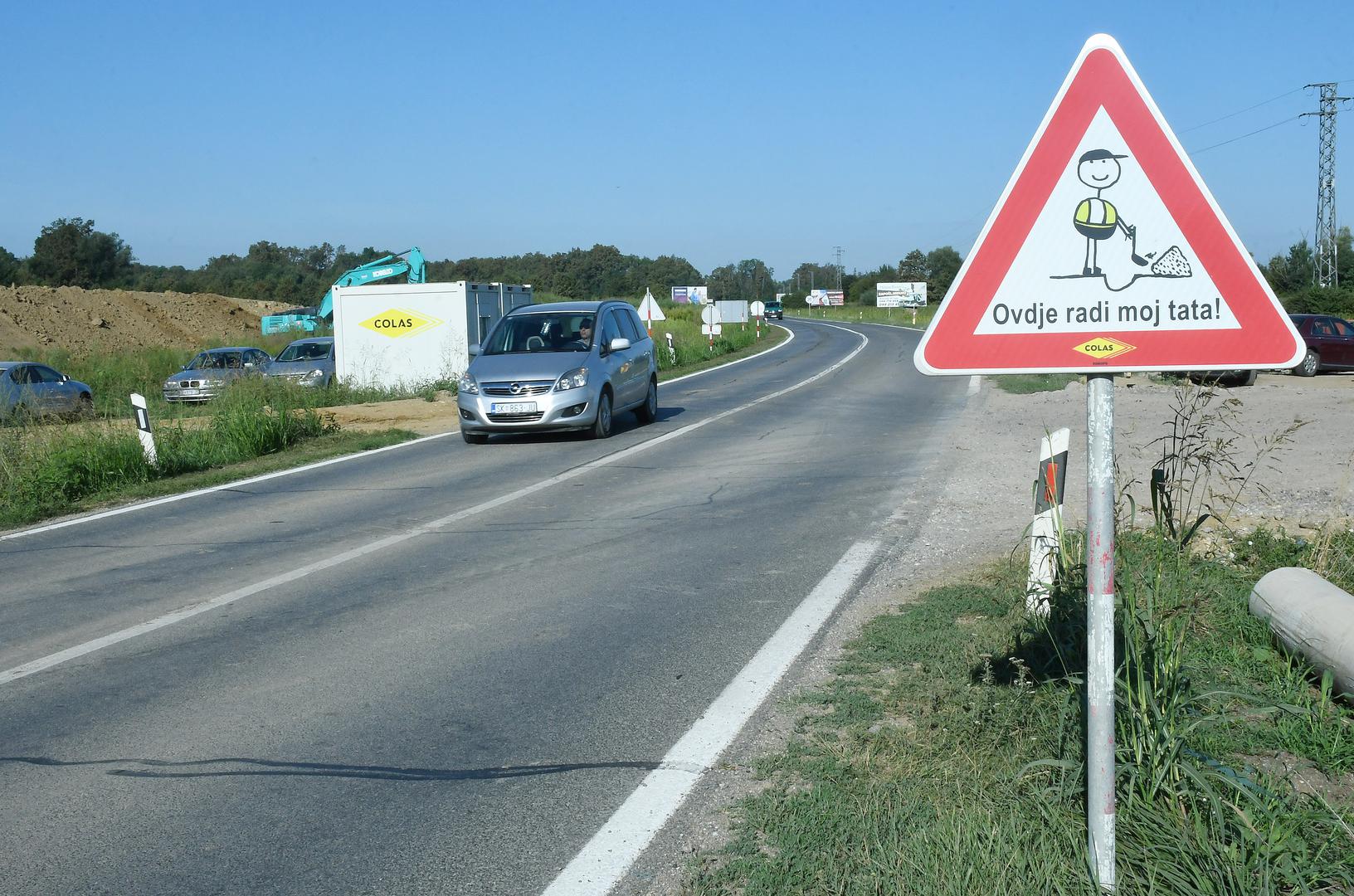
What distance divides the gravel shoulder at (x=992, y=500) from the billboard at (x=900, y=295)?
104 m

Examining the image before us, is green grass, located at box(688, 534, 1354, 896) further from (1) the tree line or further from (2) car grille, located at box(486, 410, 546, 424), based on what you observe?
(1) the tree line

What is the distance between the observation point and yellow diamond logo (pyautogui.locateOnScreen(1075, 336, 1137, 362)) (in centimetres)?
316

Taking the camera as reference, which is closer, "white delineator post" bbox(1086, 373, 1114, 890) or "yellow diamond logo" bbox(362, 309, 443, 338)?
"white delineator post" bbox(1086, 373, 1114, 890)

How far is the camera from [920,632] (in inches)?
232

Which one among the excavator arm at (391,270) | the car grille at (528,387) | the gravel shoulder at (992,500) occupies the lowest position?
the gravel shoulder at (992,500)

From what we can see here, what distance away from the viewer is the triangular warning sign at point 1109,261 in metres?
3.18

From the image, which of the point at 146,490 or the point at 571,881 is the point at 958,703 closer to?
the point at 571,881

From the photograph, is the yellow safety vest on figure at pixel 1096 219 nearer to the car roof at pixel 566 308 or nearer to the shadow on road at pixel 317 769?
the shadow on road at pixel 317 769

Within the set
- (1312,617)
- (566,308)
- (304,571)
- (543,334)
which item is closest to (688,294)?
(566,308)

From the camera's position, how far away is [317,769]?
4.58 m

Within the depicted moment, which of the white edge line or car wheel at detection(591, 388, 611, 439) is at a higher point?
car wheel at detection(591, 388, 611, 439)

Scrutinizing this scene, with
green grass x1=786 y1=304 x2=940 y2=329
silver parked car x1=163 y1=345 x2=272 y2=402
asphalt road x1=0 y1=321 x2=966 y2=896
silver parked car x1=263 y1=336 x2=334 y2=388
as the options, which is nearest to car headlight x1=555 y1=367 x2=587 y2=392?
asphalt road x1=0 y1=321 x2=966 y2=896

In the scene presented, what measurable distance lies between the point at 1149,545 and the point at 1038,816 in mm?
3437

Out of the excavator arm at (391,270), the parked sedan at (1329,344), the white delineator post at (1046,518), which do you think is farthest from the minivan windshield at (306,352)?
the white delineator post at (1046,518)
